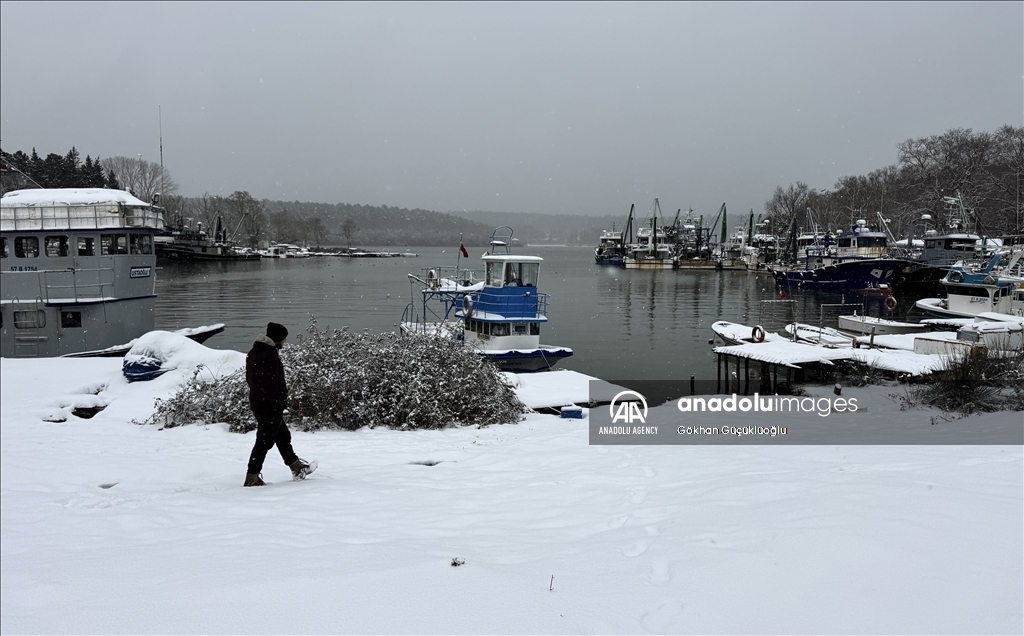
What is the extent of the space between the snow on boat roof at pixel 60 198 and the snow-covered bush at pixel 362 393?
11405mm

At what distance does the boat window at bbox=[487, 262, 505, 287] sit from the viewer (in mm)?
24781

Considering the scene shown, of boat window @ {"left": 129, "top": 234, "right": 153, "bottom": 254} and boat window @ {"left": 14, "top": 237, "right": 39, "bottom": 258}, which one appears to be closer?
boat window @ {"left": 14, "top": 237, "right": 39, "bottom": 258}

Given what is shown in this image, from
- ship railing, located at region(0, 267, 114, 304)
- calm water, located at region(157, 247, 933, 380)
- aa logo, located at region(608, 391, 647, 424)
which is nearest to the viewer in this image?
aa logo, located at region(608, 391, 647, 424)

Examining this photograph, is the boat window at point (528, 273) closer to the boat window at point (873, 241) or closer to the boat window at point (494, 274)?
the boat window at point (494, 274)

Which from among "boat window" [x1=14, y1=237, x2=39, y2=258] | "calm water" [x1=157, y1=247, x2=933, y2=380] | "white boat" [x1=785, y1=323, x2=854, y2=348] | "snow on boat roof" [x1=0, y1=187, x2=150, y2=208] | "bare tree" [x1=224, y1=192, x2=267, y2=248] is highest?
"bare tree" [x1=224, y1=192, x2=267, y2=248]

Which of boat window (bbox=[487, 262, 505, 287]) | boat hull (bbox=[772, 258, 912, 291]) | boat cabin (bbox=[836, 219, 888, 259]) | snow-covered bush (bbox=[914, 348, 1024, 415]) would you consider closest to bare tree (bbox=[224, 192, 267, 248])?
boat hull (bbox=[772, 258, 912, 291])

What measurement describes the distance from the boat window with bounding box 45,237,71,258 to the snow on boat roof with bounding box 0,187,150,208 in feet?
3.66

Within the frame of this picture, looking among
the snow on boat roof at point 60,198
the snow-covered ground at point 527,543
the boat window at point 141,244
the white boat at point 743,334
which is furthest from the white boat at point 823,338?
the snow on boat roof at point 60,198

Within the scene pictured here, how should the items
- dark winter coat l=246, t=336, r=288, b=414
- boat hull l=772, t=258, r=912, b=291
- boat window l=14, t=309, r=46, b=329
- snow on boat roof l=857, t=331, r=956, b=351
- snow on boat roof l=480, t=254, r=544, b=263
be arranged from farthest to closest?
boat hull l=772, t=258, r=912, b=291, snow on boat roof l=480, t=254, r=544, b=263, snow on boat roof l=857, t=331, r=956, b=351, boat window l=14, t=309, r=46, b=329, dark winter coat l=246, t=336, r=288, b=414

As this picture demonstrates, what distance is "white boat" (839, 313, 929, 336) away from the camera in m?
31.5

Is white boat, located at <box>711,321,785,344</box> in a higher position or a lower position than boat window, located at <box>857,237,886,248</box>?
lower

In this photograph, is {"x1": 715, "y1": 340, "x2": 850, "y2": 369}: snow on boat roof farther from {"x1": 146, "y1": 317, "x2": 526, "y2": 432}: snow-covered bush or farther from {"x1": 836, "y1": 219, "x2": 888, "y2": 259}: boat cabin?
{"x1": 836, "y1": 219, "x2": 888, "y2": 259}: boat cabin

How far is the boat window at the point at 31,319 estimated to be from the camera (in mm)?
20734

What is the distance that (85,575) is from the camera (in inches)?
151
